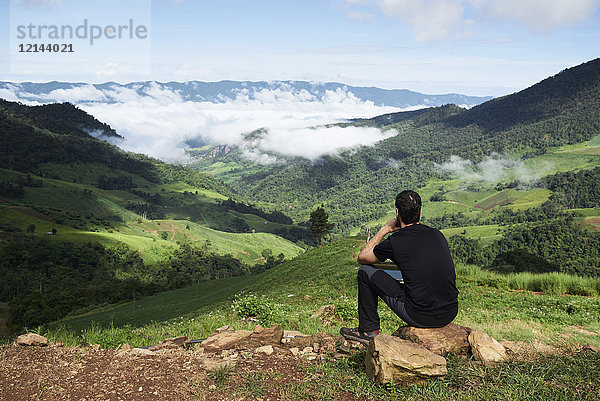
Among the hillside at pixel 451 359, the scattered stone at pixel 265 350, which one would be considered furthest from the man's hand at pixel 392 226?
the scattered stone at pixel 265 350

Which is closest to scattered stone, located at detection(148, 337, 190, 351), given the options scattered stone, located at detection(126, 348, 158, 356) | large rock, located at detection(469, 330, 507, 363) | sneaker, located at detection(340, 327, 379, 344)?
scattered stone, located at detection(126, 348, 158, 356)

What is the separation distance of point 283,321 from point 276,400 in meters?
5.73

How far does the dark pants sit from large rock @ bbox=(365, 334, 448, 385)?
647 mm

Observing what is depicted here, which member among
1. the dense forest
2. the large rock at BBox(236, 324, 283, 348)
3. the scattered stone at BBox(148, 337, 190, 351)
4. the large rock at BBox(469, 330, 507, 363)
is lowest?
the dense forest

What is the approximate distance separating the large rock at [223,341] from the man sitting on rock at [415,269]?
352 cm

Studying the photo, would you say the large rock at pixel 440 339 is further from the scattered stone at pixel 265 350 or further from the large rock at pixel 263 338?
the large rock at pixel 263 338

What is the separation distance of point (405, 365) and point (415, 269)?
1.48m

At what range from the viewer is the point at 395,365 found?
19.1 ft

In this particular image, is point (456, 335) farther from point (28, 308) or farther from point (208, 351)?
point (28, 308)

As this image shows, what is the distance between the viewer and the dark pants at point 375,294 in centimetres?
652

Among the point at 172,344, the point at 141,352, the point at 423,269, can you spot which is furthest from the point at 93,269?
the point at 423,269

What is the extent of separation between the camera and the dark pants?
6.52 meters

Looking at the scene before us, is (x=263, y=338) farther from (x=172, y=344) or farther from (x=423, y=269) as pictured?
(x=423, y=269)

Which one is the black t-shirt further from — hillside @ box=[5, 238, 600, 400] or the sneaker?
the sneaker
